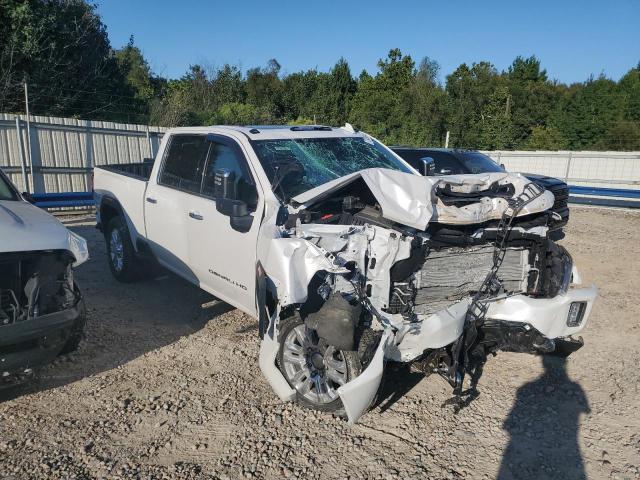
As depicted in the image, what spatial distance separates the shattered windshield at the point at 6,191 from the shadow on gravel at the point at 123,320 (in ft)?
4.81

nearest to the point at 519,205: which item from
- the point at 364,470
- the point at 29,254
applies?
the point at 364,470

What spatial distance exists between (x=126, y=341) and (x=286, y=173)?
2.31 m

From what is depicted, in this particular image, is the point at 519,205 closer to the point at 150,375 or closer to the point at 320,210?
the point at 320,210

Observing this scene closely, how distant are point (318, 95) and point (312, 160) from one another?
37.5 meters

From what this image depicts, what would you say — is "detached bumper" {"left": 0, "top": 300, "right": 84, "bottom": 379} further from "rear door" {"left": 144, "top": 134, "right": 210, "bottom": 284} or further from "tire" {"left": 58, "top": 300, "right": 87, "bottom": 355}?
"rear door" {"left": 144, "top": 134, "right": 210, "bottom": 284}

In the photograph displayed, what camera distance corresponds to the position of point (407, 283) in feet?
11.6

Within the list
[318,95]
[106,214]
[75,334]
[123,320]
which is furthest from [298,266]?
[318,95]

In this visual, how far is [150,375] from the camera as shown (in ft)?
13.7

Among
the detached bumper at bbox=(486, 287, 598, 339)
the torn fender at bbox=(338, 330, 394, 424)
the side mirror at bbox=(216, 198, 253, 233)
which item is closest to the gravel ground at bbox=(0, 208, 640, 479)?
the torn fender at bbox=(338, 330, 394, 424)

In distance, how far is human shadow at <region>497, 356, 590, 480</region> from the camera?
3.07 metres

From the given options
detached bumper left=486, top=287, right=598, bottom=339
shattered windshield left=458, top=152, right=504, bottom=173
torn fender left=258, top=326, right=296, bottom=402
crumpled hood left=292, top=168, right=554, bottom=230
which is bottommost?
torn fender left=258, top=326, right=296, bottom=402

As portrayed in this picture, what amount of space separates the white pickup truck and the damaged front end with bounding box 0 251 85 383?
129 cm

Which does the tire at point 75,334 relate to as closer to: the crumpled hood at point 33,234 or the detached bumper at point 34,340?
the detached bumper at point 34,340

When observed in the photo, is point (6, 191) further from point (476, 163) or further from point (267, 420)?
point (476, 163)
